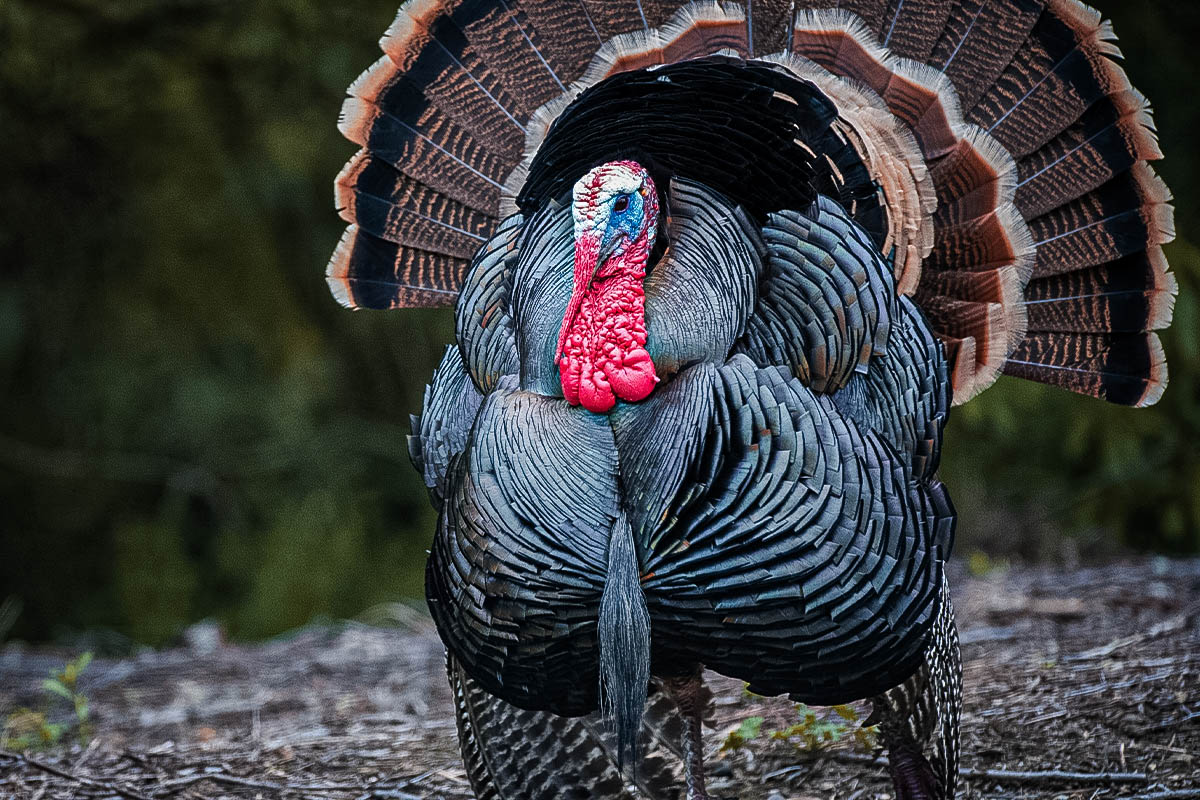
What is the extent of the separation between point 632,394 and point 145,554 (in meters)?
5.34

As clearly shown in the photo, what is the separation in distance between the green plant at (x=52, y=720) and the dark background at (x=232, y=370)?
1.18m

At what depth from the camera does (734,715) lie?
4.11 meters

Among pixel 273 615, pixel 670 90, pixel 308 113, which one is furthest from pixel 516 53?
pixel 273 615

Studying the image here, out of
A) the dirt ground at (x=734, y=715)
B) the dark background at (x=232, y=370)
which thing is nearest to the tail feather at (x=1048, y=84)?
the dirt ground at (x=734, y=715)

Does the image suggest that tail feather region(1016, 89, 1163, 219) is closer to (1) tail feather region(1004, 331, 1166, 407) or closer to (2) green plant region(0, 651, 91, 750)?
(1) tail feather region(1004, 331, 1166, 407)

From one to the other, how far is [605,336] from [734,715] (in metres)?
2.00

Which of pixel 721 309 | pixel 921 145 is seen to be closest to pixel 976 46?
pixel 921 145

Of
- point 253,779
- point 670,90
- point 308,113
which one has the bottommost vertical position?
point 253,779

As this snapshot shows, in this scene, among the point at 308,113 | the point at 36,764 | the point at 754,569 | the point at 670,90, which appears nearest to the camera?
the point at 754,569

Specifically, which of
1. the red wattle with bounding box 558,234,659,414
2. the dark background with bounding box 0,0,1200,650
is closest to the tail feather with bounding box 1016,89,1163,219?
the red wattle with bounding box 558,234,659,414

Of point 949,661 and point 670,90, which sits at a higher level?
point 670,90

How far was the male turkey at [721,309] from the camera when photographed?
247cm

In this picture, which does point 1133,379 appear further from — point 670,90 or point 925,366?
point 670,90

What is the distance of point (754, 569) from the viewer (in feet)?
8.02
